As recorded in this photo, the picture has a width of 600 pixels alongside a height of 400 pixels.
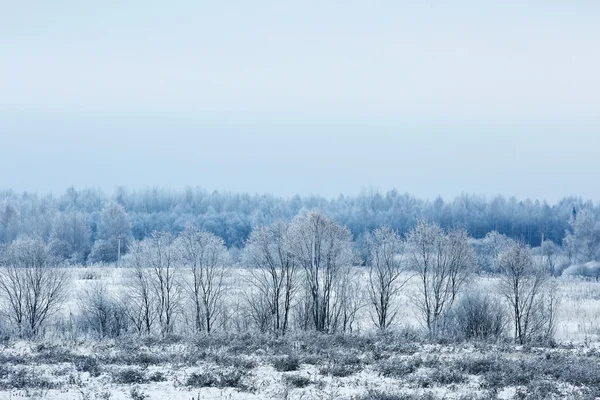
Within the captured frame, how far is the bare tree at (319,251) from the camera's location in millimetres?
46938

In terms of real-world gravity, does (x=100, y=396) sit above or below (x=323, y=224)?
below

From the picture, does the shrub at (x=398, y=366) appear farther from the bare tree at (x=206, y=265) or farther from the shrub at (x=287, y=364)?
the bare tree at (x=206, y=265)

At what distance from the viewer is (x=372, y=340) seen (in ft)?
77.9

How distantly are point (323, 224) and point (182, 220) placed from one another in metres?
112

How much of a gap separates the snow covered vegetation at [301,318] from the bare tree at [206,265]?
0.54 ft

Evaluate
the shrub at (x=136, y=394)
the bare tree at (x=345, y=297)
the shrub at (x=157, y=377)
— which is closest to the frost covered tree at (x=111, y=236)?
the bare tree at (x=345, y=297)

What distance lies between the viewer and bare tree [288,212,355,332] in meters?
46.9

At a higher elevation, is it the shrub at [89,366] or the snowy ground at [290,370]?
the shrub at [89,366]

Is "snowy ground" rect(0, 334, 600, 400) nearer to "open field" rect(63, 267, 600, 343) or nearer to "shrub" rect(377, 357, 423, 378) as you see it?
"shrub" rect(377, 357, 423, 378)

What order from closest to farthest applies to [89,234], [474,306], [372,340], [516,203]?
[372,340]
[474,306]
[89,234]
[516,203]

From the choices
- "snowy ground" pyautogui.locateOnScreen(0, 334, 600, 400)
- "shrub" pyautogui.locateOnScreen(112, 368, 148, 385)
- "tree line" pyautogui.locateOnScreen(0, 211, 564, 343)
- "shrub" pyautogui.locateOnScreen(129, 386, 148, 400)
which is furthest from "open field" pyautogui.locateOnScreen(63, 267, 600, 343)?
"shrub" pyautogui.locateOnScreen(129, 386, 148, 400)

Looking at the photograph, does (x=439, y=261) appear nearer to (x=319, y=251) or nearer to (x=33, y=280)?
(x=319, y=251)

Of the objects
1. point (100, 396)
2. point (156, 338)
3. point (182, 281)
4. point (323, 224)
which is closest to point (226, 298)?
point (182, 281)

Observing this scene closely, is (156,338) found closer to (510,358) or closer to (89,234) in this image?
(510,358)
